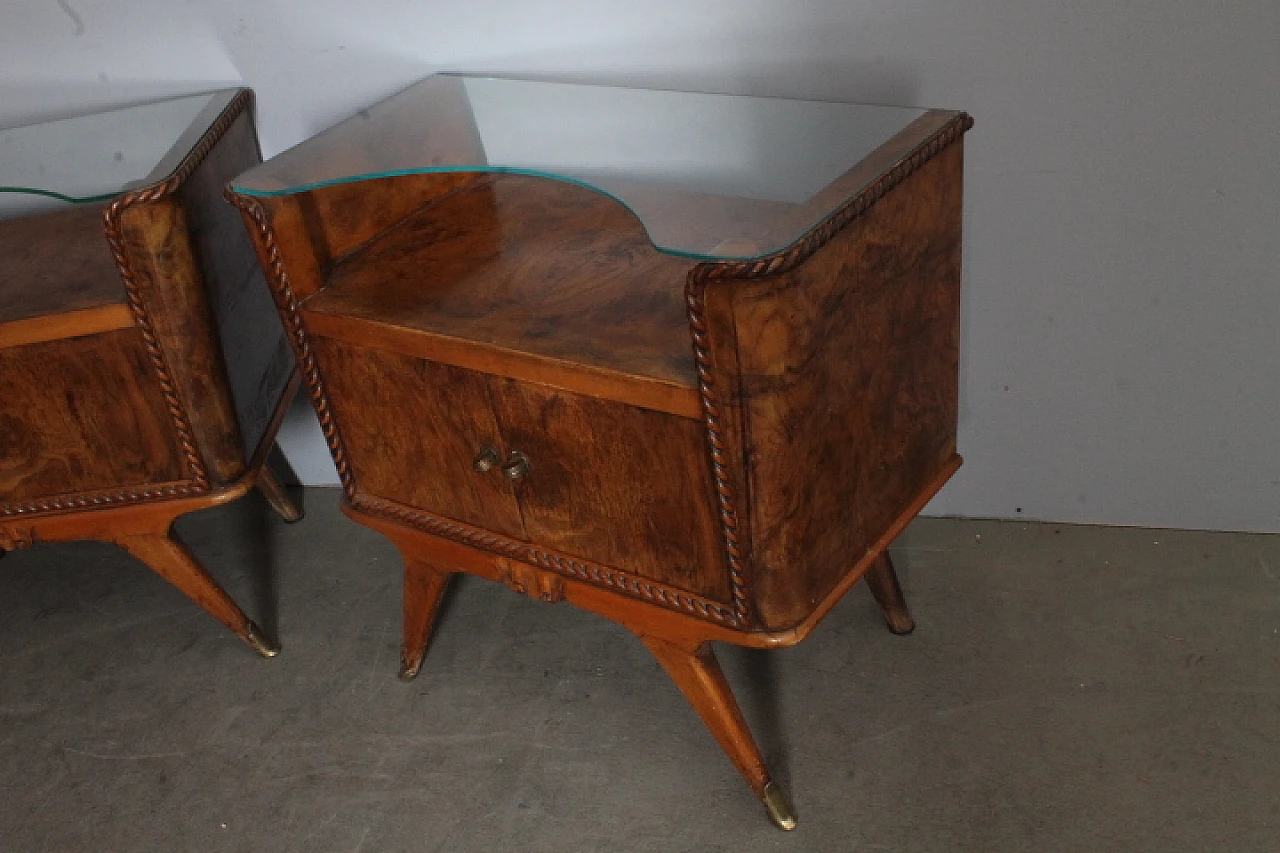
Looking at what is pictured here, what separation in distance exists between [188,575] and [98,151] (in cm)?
53

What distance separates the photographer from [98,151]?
1635mm

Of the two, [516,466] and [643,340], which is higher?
[643,340]

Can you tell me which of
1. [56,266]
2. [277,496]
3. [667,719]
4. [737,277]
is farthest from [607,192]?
[277,496]

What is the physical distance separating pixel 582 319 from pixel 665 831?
564mm

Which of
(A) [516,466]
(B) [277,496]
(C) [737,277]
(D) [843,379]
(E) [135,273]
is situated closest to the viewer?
(C) [737,277]

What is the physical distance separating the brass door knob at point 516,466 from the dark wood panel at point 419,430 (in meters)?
0.02

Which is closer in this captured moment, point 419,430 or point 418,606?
point 419,430

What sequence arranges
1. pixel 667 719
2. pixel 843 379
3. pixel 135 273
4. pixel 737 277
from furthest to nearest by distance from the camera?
pixel 667 719 → pixel 135 273 → pixel 843 379 → pixel 737 277

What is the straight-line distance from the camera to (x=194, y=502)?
1.61m

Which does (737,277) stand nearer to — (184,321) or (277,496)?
(184,321)

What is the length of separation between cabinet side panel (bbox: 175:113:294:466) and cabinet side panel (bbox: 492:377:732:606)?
0.44 meters

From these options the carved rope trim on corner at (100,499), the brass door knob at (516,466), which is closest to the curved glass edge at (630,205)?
the brass door knob at (516,466)

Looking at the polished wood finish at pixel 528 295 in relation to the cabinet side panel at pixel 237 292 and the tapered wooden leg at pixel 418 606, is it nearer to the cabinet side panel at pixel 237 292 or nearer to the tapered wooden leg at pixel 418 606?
the cabinet side panel at pixel 237 292

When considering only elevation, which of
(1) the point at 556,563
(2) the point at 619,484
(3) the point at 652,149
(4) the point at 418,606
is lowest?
(4) the point at 418,606
